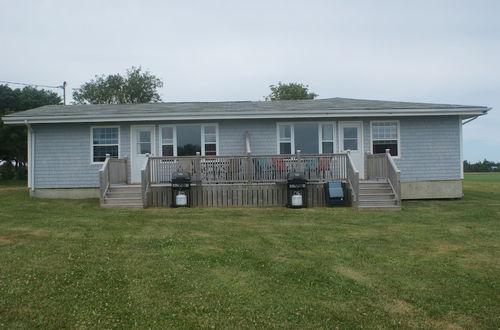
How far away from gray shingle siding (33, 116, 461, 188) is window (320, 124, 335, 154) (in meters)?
1.19

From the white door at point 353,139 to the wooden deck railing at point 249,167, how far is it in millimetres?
2222

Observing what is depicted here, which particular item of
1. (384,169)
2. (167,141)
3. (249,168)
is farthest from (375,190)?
(167,141)

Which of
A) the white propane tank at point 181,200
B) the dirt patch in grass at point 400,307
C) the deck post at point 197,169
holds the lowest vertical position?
the dirt patch in grass at point 400,307

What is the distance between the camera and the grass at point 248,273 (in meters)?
3.85

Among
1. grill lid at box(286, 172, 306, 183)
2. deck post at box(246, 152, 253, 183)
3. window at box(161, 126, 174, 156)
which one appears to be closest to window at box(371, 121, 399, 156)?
grill lid at box(286, 172, 306, 183)

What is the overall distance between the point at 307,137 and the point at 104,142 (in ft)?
23.9

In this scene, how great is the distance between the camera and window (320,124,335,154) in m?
14.1

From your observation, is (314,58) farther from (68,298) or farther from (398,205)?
(68,298)

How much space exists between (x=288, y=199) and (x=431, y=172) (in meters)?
5.74

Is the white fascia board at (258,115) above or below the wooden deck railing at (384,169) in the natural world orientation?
above

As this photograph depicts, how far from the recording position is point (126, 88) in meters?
44.8

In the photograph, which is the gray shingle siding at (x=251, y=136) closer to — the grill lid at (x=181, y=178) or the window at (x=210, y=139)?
the window at (x=210, y=139)

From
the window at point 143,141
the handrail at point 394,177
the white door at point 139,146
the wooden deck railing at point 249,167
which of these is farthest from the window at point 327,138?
the window at point 143,141

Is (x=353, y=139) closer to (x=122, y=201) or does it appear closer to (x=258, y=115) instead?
(x=258, y=115)
